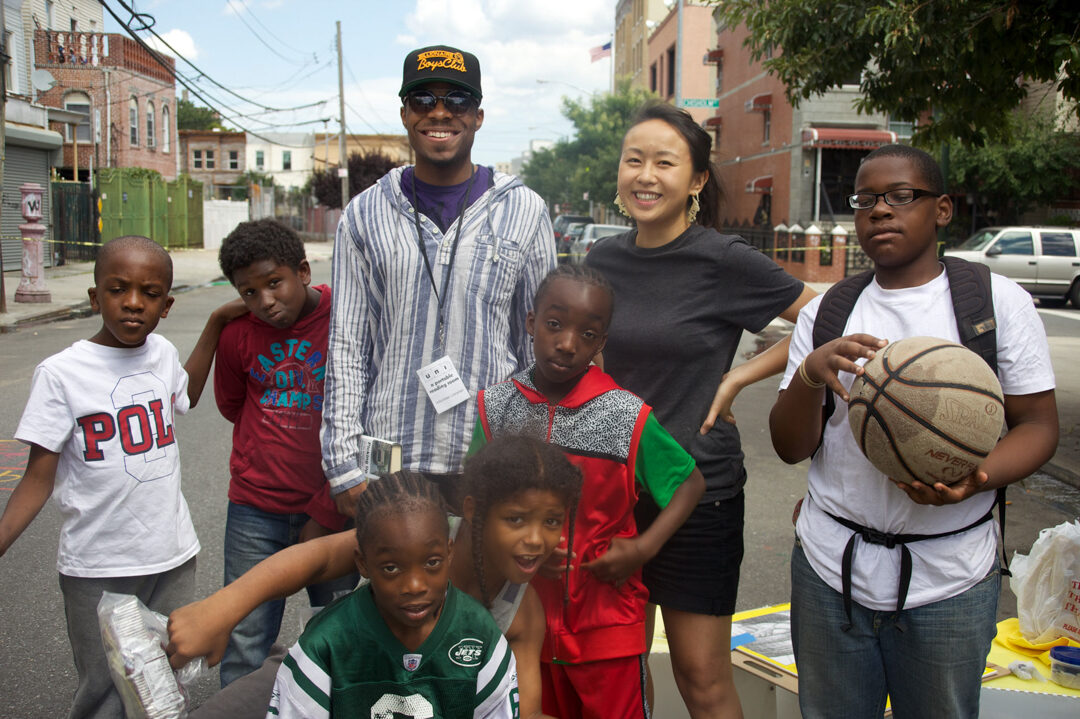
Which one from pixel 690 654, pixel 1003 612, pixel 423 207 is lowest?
pixel 1003 612

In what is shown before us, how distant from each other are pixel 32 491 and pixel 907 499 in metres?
2.43

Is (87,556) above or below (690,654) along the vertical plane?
above

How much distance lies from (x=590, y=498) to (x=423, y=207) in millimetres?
1058

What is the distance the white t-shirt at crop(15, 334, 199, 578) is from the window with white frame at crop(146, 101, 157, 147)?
44.2 meters

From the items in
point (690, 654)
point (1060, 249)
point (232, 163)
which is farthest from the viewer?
point (232, 163)

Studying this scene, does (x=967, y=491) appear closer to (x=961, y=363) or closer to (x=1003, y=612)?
(x=961, y=363)

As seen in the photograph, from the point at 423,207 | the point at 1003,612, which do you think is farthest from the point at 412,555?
the point at 1003,612

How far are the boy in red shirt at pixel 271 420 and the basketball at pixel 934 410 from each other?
5.78 feet

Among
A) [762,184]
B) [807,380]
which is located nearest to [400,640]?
[807,380]

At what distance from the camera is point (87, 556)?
2.68 metres

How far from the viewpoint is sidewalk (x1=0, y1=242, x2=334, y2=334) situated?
1493 centimetres

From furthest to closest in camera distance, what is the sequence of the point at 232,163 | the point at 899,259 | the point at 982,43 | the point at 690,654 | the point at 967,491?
the point at 232,163 < the point at 982,43 < the point at 690,654 < the point at 899,259 < the point at 967,491

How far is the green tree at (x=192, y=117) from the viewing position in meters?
81.2

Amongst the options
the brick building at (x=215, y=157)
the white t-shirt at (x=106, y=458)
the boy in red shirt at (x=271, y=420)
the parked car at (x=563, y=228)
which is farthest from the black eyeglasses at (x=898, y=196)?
the brick building at (x=215, y=157)
